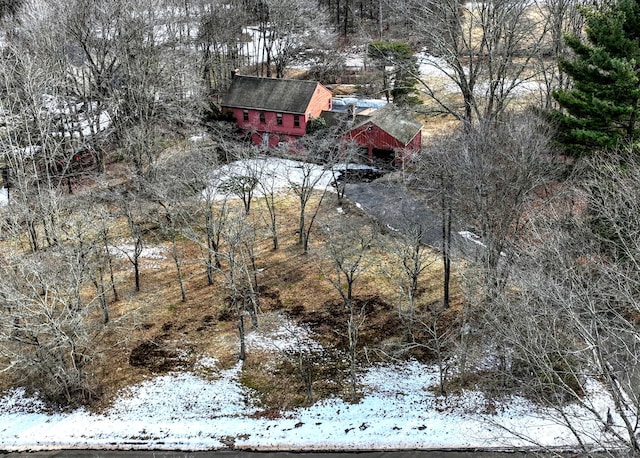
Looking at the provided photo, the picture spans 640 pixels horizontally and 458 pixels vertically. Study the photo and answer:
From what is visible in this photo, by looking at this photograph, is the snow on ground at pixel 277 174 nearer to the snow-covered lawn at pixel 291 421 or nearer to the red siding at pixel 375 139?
the red siding at pixel 375 139

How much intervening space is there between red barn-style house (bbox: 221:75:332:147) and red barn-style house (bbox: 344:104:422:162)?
14.9 ft

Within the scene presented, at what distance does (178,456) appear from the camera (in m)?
19.7

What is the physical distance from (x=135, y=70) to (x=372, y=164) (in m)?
17.6

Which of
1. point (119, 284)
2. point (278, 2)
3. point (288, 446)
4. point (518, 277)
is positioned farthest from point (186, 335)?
point (278, 2)

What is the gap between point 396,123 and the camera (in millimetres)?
41406

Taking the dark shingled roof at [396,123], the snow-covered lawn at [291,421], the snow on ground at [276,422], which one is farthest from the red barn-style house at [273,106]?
the snow on ground at [276,422]

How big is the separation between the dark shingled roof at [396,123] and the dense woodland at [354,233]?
2488 mm

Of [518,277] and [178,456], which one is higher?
[518,277]

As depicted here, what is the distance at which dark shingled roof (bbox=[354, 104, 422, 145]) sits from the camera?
40.7 metres

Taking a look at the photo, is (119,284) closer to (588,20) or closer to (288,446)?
(288,446)

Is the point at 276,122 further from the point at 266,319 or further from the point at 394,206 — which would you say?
the point at 266,319

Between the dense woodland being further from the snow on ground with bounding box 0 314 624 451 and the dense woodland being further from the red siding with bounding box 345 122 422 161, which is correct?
the red siding with bounding box 345 122 422 161

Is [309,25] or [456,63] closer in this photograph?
[456,63]

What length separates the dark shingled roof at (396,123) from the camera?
40.7 meters
